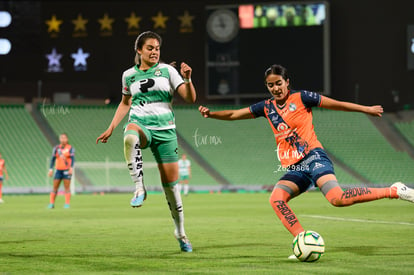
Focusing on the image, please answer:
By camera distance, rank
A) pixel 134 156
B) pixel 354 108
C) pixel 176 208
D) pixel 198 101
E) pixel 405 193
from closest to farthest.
Result: 1. pixel 405 193
2. pixel 354 108
3. pixel 134 156
4. pixel 176 208
5. pixel 198 101

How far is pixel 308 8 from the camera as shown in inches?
1505

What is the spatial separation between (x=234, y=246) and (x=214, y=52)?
29776mm

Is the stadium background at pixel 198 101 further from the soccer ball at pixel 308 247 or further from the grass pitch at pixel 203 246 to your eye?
the soccer ball at pixel 308 247

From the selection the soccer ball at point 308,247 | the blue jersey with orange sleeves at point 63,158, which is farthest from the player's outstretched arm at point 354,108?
the blue jersey with orange sleeves at point 63,158

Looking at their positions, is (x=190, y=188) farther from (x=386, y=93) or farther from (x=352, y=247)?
(x=352, y=247)

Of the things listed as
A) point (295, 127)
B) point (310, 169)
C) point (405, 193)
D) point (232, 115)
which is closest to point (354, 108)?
point (295, 127)

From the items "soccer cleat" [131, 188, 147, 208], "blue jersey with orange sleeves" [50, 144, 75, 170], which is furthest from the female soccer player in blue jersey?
"blue jersey with orange sleeves" [50, 144, 75, 170]

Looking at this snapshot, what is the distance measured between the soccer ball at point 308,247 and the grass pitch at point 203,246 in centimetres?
9

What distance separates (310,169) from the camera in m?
8.40

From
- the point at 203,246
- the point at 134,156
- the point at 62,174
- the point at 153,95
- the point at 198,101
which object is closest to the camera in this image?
the point at 134,156

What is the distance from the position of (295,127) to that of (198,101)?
33540 millimetres

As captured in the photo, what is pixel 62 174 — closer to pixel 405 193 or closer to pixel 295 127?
pixel 295 127

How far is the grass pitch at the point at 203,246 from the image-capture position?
7566mm

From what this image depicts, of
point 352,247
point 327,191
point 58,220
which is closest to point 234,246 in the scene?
point 352,247
